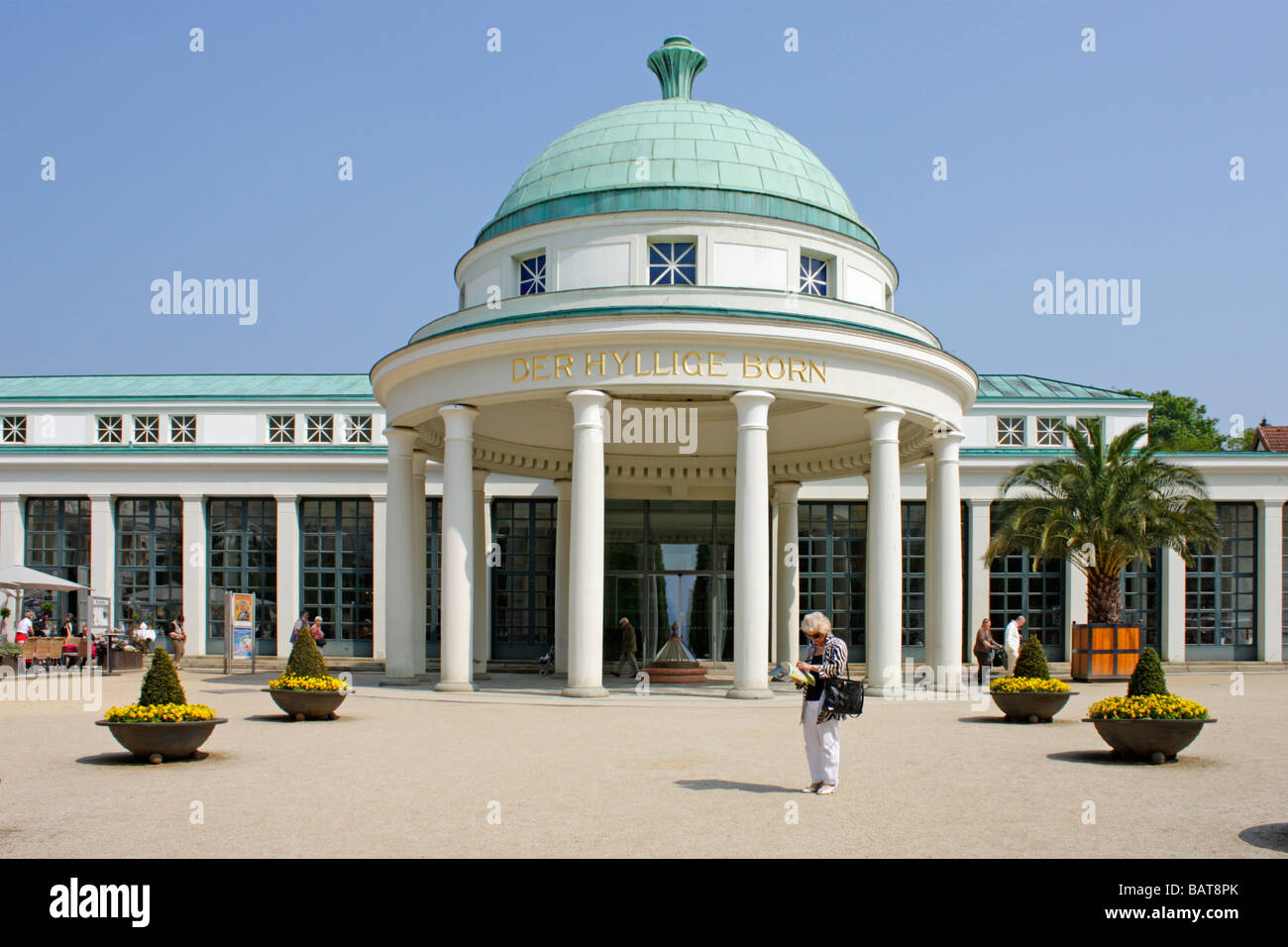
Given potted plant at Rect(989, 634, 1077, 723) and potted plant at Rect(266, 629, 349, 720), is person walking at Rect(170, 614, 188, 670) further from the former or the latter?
potted plant at Rect(989, 634, 1077, 723)

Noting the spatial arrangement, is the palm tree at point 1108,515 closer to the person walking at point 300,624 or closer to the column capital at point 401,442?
the column capital at point 401,442

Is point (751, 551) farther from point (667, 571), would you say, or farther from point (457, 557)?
point (667, 571)

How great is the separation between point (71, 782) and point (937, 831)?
Result: 33.1 feet

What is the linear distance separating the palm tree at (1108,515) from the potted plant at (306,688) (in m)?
23.1

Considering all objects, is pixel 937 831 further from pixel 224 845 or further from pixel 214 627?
pixel 214 627

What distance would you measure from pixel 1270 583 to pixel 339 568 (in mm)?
36767

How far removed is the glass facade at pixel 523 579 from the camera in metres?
47.7

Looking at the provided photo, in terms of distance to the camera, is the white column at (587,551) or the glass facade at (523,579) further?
the glass facade at (523,579)

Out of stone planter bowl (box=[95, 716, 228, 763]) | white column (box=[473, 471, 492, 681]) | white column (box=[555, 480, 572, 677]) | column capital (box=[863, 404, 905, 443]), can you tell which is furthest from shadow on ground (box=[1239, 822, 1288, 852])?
white column (box=[555, 480, 572, 677])

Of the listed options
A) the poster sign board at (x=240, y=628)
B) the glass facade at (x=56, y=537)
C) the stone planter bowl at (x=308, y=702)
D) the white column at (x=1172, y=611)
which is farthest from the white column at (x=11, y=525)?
the white column at (x=1172, y=611)

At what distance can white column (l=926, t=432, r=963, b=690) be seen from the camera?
29.5 metres

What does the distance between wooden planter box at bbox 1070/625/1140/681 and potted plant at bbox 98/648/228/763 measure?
27052mm

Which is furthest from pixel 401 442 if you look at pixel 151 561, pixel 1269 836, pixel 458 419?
pixel 1269 836

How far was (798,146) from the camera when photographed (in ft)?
109
